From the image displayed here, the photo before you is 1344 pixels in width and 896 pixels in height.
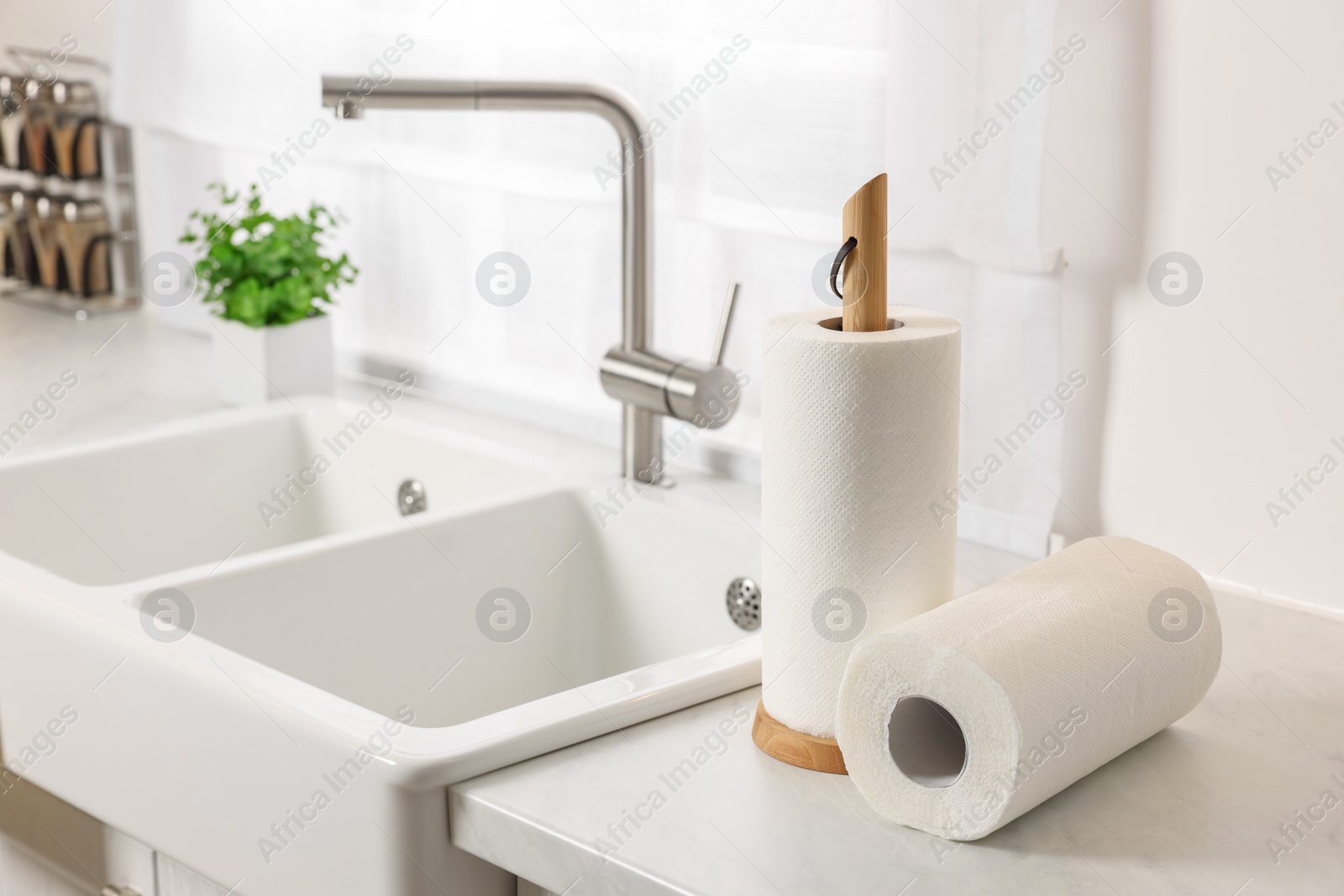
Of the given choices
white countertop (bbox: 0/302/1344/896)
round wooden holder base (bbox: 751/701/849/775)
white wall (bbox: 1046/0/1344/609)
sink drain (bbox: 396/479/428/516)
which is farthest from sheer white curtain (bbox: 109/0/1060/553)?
round wooden holder base (bbox: 751/701/849/775)

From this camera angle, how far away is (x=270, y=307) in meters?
1.58

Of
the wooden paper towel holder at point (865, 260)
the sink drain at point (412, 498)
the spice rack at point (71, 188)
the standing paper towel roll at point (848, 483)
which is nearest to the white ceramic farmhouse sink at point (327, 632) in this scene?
the sink drain at point (412, 498)

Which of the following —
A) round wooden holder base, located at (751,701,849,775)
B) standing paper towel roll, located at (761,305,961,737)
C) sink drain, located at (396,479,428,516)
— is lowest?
sink drain, located at (396,479,428,516)

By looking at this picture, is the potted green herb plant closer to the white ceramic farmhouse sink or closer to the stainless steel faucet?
the white ceramic farmhouse sink

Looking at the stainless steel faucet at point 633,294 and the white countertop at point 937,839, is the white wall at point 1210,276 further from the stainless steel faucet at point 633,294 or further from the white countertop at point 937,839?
the stainless steel faucet at point 633,294

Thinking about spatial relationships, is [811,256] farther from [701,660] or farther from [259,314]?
[259,314]

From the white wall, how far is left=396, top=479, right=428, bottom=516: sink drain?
660 millimetres

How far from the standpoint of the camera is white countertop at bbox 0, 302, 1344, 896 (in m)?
0.69

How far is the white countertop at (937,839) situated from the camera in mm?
686

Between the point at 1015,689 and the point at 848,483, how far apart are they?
139 millimetres

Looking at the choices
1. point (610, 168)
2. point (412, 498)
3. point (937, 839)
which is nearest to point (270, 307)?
point (412, 498)

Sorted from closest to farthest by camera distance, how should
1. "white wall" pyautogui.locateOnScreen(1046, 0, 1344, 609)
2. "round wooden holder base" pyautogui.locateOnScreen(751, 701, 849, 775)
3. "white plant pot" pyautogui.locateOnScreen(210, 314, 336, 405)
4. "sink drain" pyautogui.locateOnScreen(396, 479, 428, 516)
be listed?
1. "round wooden holder base" pyautogui.locateOnScreen(751, 701, 849, 775)
2. "white wall" pyautogui.locateOnScreen(1046, 0, 1344, 609)
3. "sink drain" pyautogui.locateOnScreen(396, 479, 428, 516)
4. "white plant pot" pyautogui.locateOnScreen(210, 314, 336, 405)

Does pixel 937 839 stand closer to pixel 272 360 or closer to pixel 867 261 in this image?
pixel 867 261

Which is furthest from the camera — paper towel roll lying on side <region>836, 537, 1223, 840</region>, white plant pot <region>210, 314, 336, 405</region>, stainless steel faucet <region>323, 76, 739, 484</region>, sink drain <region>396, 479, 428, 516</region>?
white plant pot <region>210, 314, 336, 405</region>
